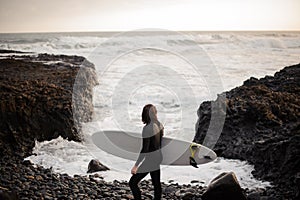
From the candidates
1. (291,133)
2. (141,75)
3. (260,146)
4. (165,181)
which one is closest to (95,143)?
(165,181)

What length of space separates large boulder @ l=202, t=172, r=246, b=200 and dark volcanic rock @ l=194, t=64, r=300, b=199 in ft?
1.83

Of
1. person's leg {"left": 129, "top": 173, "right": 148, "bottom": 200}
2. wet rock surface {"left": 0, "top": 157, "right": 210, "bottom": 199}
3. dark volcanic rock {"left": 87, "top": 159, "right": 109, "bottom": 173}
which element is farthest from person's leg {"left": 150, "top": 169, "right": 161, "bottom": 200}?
dark volcanic rock {"left": 87, "top": 159, "right": 109, "bottom": 173}

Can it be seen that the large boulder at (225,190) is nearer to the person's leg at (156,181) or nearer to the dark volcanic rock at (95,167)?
the person's leg at (156,181)

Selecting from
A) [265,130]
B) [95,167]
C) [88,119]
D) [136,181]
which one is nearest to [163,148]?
[95,167]

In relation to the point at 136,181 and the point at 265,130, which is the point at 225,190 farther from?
the point at 265,130

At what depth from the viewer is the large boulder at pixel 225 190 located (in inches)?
142

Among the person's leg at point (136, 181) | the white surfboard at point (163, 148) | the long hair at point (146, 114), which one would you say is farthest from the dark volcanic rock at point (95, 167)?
the long hair at point (146, 114)

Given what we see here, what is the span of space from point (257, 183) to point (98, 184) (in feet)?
7.28

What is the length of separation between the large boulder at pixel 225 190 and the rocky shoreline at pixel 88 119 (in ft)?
0.82

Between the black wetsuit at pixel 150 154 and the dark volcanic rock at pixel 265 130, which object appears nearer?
the black wetsuit at pixel 150 154

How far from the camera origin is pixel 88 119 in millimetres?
7996

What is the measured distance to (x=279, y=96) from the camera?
22.1ft

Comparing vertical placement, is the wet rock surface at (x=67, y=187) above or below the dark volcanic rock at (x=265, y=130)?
below

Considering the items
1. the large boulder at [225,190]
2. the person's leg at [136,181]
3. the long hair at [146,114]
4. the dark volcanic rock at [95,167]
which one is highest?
the long hair at [146,114]
